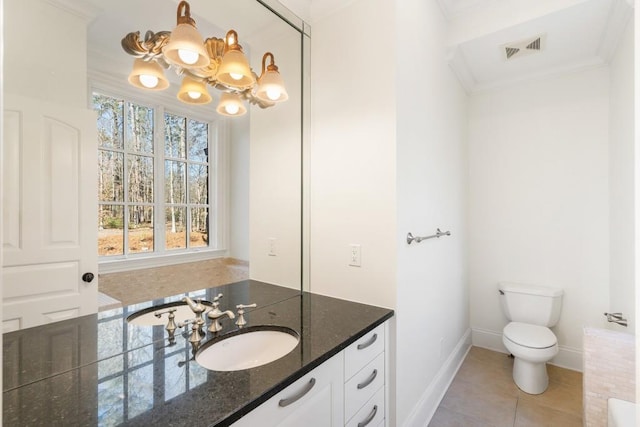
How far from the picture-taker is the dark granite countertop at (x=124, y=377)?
786 mm

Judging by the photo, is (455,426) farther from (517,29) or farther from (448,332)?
(517,29)

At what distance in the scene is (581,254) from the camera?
2574mm

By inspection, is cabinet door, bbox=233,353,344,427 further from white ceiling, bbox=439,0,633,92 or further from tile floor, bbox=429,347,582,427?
white ceiling, bbox=439,0,633,92

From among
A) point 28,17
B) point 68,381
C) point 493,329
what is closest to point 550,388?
point 493,329

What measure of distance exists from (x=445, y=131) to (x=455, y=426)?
200cm

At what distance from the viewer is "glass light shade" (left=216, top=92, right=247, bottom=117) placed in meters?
1.50

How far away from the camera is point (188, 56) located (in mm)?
1322

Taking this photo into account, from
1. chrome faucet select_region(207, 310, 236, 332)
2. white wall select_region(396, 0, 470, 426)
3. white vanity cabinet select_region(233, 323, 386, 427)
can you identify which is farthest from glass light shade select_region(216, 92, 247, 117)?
white vanity cabinet select_region(233, 323, 386, 427)

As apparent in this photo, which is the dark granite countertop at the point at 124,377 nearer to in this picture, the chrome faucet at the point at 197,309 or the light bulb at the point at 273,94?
the chrome faucet at the point at 197,309

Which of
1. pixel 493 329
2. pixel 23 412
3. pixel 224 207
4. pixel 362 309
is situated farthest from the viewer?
pixel 493 329

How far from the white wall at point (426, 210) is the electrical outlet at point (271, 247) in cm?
72

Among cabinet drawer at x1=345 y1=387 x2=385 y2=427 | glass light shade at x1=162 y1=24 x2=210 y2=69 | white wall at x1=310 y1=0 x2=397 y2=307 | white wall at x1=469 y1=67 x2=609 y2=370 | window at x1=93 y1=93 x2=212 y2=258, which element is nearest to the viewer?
window at x1=93 y1=93 x2=212 y2=258

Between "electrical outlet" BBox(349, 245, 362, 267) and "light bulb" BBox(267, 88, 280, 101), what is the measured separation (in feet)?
3.11

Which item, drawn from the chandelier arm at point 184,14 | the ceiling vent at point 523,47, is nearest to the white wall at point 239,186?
the chandelier arm at point 184,14
